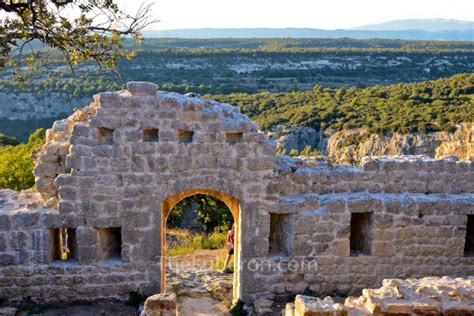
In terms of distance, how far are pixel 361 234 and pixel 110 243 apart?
438 centimetres

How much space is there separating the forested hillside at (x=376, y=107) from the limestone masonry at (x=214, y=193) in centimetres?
1522

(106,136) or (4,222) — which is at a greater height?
(106,136)

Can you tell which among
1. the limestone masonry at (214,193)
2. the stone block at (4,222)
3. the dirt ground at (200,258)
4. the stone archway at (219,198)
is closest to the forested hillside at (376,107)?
the dirt ground at (200,258)

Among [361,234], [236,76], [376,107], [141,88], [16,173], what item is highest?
[141,88]

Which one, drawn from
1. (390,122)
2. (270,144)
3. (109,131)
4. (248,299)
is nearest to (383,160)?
(270,144)

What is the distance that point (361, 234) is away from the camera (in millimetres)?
9094

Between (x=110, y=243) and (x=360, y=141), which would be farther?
(x=360, y=141)

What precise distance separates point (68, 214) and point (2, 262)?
1258mm

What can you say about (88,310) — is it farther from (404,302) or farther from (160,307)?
(404,302)

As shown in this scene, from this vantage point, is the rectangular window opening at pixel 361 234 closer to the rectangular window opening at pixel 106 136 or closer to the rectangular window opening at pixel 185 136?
the rectangular window opening at pixel 185 136

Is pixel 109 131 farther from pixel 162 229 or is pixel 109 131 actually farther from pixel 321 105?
pixel 321 105

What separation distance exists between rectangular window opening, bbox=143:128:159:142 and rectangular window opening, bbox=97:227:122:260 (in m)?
1.59

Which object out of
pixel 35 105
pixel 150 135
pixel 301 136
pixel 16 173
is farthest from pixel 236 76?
pixel 150 135

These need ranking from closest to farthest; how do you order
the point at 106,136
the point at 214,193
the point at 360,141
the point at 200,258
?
the point at 106,136 < the point at 214,193 < the point at 200,258 < the point at 360,141
